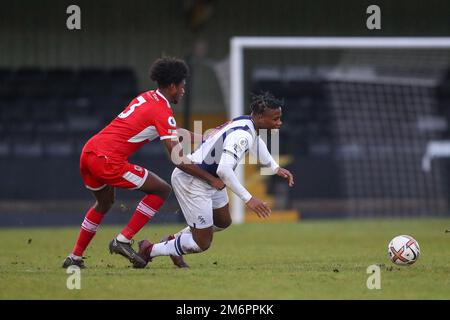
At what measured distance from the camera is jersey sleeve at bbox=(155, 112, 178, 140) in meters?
8.27

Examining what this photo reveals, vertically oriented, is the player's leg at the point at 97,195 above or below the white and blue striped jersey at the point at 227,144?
below

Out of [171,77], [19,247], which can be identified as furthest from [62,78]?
[171,77]

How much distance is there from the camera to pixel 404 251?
8484mm

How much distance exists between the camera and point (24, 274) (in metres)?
8.12

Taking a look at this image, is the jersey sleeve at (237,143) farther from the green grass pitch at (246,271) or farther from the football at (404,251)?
the football at (404,251)

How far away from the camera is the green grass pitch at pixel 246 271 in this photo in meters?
6.85

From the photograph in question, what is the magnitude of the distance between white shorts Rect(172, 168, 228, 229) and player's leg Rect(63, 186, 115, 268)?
26.2 inches

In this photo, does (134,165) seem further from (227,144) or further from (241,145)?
(241,145)

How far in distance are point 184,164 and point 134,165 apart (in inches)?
21.5

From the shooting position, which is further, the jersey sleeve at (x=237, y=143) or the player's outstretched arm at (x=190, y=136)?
the player's outstretched arm at (x=190, y=136)

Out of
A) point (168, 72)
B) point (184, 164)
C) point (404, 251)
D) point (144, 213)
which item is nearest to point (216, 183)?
point (184, 164)

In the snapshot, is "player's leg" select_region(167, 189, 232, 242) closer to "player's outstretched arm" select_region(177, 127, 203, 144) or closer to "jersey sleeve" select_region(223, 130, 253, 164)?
"player's outstretched arm" select_region(177, 127, 203, 144)

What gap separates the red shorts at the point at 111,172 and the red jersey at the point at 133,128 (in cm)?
7

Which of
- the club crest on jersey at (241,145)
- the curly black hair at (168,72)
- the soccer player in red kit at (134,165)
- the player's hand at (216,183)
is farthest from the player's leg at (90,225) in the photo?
the club crest on jersey at (241,145)
